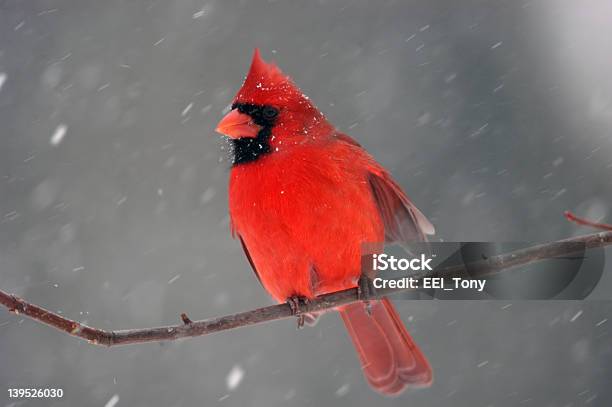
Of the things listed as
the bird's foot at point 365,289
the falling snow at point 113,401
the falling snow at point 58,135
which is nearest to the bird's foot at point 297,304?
the bird's foot at point 365,289

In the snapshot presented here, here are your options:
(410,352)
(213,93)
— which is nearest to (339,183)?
(410,352)

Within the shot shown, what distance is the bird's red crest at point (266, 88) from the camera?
2.50 meters

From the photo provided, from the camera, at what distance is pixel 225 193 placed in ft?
13.8

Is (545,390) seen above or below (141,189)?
below

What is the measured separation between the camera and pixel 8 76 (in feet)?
15.2

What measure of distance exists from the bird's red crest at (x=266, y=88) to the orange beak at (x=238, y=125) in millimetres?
54

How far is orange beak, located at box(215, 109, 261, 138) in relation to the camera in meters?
2.49

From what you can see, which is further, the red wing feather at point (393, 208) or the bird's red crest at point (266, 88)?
the red wing feather at point (393, 208)

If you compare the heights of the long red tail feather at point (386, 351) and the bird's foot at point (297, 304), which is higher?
the bird's foot at point (297, 304)

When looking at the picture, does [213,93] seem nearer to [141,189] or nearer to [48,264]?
[141,189]

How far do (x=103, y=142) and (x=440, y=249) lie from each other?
8.60 ft

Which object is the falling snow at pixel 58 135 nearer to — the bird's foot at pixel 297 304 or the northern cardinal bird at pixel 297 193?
the northern cardinal bird at pixel 297 193

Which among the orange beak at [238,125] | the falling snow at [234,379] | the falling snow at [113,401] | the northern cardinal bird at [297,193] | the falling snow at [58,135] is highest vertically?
the orange beak at [238,125]

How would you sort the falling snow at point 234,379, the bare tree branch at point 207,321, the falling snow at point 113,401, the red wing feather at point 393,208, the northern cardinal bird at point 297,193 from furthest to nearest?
the falling snow at point 234,379, the falling snow at point 113,401, the red wing feather at point 393,208, the northern cardinal bird at point 297,193, the bare tree branch at point 207,321
